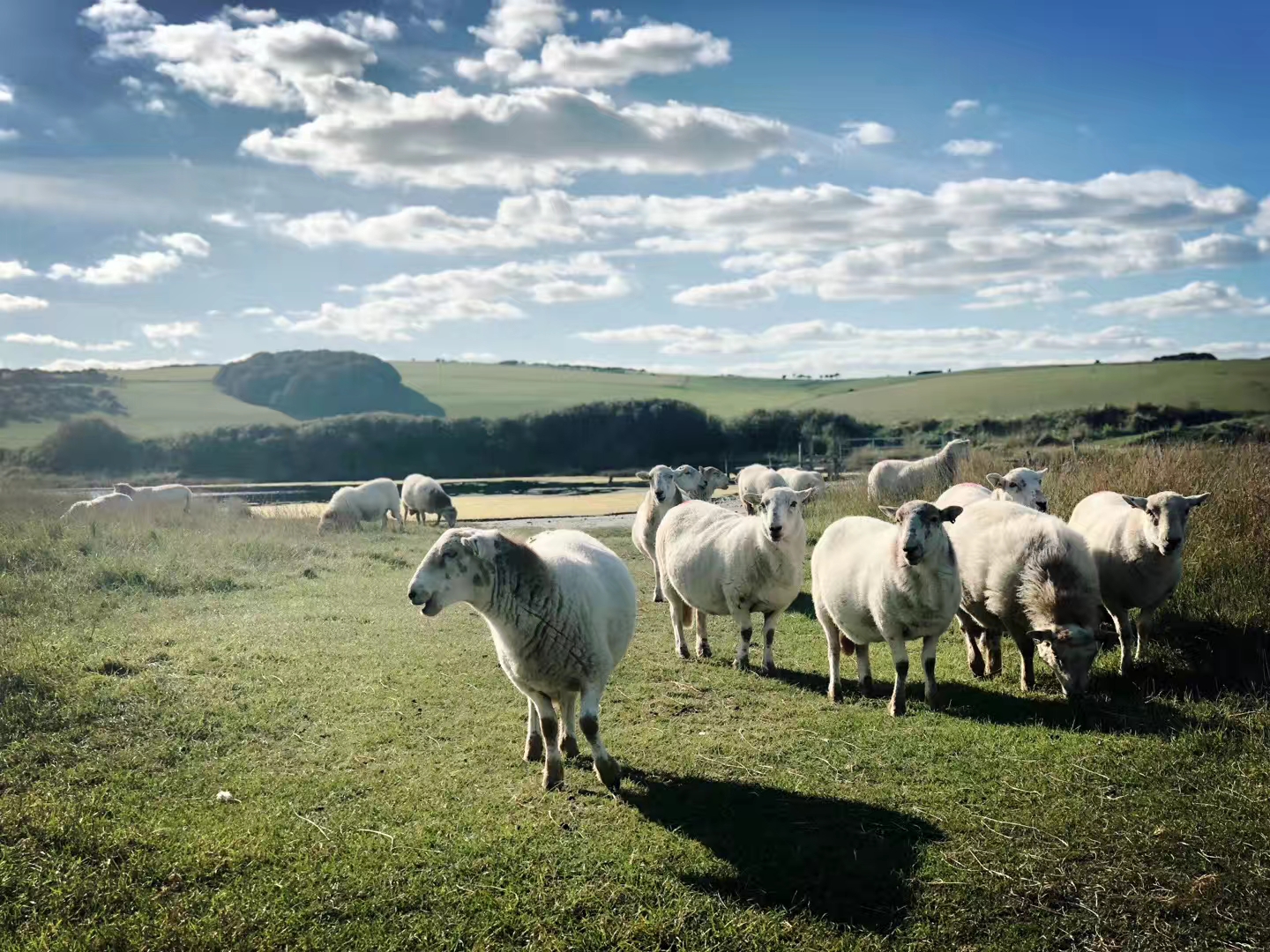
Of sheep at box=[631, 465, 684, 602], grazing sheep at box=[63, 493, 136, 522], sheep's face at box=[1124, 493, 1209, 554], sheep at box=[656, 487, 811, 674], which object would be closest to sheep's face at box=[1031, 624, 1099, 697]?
sheep's face at box=[1124, 493, 1209, 554]

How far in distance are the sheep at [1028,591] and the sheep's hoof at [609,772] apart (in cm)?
403

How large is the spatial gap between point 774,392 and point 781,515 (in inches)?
3103

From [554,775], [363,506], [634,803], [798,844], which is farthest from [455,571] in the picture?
[363,506]

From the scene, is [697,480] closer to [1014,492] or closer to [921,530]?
[1014,492]

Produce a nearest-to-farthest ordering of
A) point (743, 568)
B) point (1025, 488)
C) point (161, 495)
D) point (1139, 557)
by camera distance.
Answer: point (1139, 557) < point (743, 568) < point (1025, 488) < point (161, 495)

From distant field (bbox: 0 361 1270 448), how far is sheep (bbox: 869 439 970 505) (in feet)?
68.0

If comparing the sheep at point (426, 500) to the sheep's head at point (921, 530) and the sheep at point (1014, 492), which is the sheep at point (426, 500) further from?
the sheep's head at point (921, 530)

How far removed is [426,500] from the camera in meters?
29.1

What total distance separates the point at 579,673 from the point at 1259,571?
811cm

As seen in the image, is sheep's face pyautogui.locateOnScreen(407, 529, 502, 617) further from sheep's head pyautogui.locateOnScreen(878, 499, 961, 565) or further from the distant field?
the distant field

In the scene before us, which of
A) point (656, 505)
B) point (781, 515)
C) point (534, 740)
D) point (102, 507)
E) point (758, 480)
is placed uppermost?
point (781, 515)

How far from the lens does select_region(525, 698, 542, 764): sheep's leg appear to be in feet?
22.1

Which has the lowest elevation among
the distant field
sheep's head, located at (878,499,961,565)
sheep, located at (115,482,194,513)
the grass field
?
the grass field

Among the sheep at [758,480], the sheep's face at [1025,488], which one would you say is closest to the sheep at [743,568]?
the sheep's face at [1025,488]
